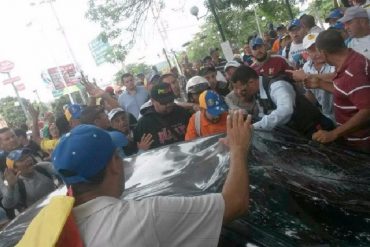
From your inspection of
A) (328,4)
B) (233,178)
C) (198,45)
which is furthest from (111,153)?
(198,45)

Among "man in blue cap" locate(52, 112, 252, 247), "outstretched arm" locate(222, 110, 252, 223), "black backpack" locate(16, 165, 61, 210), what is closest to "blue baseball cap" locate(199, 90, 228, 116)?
"outstretched arm" locate(222, 110, 252, 223)

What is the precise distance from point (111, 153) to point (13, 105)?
127 ft

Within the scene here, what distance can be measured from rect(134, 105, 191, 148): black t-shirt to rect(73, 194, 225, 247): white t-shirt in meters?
2.70

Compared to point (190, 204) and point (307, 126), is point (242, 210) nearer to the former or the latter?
point (190, 204)

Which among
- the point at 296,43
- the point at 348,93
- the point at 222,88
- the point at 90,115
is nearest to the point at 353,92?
the point at 348,93

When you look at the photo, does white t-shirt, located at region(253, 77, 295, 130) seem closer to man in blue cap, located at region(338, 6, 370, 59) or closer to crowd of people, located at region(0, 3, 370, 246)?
crowd of people, located at region(0, 3, 370, 246)

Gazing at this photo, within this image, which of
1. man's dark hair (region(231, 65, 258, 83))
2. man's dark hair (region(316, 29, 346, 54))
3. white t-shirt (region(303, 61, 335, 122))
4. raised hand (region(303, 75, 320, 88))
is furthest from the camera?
white t-shirt (region(303, 61, 335, 122))

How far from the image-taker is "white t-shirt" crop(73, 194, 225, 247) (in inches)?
51.5

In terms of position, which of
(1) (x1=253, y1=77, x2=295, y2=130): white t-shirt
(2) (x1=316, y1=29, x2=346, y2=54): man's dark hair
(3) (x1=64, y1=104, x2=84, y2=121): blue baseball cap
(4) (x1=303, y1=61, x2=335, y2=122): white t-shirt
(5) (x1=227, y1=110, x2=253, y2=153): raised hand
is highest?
(3) (x1=64, y1=104, x2=84, y2=121): blue baseball cap

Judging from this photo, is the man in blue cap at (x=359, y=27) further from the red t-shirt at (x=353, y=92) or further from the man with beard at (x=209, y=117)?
the man with beard at (x=209, y=117)

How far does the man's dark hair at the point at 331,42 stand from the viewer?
2869 millimetres

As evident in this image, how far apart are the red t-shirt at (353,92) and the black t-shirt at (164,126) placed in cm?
164

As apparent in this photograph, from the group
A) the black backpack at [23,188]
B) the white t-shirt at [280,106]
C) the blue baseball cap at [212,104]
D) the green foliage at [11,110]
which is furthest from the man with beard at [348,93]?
the green foliage at [11,110]

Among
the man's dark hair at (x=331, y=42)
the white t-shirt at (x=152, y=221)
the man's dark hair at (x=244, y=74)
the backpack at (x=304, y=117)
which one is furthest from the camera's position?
the man's dark hair at (x=244, y=74)
